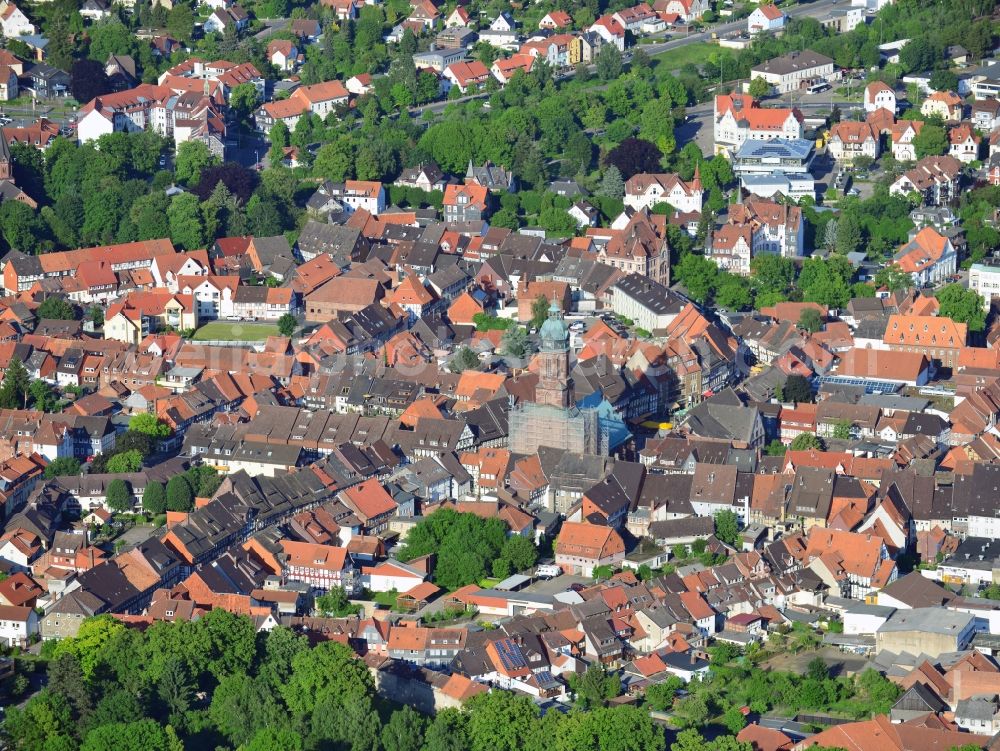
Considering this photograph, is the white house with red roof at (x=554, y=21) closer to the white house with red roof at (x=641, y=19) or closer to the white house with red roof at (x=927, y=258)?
the white house with red roof at (x=641, y=19)

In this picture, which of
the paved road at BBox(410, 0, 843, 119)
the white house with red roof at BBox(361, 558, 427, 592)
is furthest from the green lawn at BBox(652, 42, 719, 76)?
the white house with red roof at BBox(361, 558, 427, 592)

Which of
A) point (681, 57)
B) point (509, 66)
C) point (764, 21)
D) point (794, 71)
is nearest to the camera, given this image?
point (794, 71)

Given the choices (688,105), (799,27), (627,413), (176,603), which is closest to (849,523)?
(627,413)

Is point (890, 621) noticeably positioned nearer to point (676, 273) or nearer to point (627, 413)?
point (627, 413)

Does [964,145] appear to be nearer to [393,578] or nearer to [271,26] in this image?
[271,26]

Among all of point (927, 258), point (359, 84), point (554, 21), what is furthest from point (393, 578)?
point (554, 21)

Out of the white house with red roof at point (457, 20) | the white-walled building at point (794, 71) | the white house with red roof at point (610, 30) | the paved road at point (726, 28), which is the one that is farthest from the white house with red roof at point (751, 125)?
the white house with red roof at point (457, 20)

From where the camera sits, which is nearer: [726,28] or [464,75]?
[464,75]
